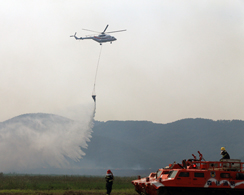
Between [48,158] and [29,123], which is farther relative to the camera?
[29,123]

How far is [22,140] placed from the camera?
82.2 metres

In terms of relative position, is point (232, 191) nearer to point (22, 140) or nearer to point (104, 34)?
point (104, 34)

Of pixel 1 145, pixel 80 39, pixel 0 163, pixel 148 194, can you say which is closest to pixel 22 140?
pixel 1 145

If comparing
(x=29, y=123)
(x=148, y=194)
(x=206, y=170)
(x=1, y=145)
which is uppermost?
(x=29, y=123)

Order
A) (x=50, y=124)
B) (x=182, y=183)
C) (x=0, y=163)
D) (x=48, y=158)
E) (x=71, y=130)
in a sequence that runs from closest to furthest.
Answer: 1. (x=182, y=183)
2. (x=71, y=130)
3. (x=48, y=158)
4. (x=50, y=124)
5. (x=0, y=163)

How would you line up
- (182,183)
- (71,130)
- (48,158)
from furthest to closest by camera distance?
(48,158)
(71,130)
(182,183)

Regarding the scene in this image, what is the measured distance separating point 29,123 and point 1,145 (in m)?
8.32

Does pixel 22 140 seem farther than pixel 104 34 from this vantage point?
Yes

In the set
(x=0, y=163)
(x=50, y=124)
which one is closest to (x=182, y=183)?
(x=50, y=124)

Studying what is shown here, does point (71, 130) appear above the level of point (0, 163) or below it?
above

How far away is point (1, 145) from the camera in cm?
8438

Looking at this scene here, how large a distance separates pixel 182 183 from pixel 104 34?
56014 millimetres

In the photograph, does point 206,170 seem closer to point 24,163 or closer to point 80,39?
point 80,39

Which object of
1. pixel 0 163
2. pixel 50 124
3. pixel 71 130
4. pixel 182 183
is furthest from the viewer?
pixel 0 163
